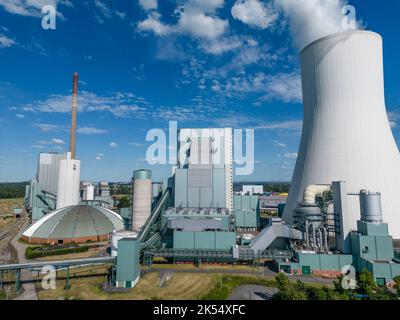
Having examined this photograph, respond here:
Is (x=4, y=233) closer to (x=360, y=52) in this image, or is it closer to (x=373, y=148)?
(x=373, y=148)

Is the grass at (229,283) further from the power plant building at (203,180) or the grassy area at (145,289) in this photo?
the power plant building at (203,180)

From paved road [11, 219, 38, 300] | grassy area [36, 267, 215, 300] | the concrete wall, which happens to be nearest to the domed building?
paved road [11, 219, 38, 300]

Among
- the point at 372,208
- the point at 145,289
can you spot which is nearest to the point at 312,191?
the point at 372,208

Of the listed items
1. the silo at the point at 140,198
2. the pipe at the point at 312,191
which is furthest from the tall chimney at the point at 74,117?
the pipe at the point at 312,191

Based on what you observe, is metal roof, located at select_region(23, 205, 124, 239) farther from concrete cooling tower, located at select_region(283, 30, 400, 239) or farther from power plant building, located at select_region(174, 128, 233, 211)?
concrete cooling tower, located at select_region(283, 30, 400, 239)
